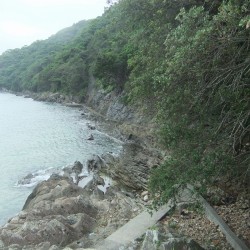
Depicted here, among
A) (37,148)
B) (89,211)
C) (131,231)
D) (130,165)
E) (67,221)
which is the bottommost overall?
(37,148)

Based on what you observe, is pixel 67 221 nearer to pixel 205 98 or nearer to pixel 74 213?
pixel 74 213

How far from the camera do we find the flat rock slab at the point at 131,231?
31.6 feet

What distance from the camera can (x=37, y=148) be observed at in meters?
30.7

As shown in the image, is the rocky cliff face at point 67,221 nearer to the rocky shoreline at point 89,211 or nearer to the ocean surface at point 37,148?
the rocky shoreline at point 89,211

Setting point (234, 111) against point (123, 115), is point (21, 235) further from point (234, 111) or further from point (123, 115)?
point (123, 115)

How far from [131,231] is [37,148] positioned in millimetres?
21864

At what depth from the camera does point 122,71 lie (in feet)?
144

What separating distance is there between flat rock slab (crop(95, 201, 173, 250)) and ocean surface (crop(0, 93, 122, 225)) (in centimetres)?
708

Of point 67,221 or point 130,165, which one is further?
point 130,165

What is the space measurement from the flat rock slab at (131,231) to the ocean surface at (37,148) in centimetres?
Result: 708

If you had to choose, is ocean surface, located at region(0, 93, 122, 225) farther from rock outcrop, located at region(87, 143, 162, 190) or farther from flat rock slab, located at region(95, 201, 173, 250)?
flat rock slab, located at region(95, 201, 173, 250)

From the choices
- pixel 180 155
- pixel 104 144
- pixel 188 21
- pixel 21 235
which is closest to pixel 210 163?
pixel 180 155

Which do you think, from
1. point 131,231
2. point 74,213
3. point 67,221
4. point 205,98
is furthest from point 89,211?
point 205,98

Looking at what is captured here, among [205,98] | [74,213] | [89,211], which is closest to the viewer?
[205,98]
